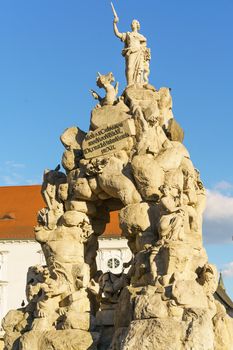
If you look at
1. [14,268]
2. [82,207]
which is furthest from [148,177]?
[14,268]

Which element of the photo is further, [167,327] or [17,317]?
[17,317]

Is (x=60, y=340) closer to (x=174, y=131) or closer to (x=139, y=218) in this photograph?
(x=139, y=218)

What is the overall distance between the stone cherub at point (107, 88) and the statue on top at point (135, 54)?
387 millimetres

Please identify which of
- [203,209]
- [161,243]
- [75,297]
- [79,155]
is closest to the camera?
[161,243]

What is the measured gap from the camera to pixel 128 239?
517 inches

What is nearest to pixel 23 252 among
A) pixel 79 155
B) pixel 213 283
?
pixel 79 155

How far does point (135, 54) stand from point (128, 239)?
13.4ft

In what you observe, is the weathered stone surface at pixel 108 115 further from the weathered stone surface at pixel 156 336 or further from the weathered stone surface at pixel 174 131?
the weathered stone surface at pixel 156 336

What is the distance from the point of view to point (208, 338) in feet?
33.7

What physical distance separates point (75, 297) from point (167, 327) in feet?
9.20

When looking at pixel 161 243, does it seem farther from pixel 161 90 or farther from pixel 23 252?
pixel 23 252

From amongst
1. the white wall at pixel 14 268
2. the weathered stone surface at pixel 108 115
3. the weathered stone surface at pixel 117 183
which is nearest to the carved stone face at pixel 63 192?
the weathered stone surface at pixel 117 183

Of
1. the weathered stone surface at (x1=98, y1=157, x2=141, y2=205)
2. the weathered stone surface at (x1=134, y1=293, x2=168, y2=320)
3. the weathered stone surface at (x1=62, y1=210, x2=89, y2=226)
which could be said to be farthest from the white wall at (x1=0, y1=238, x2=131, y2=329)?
the weathered stone surface at (x1=134, y1=293, x2=168, y2=320)

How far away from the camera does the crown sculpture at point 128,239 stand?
1077 centimetres
